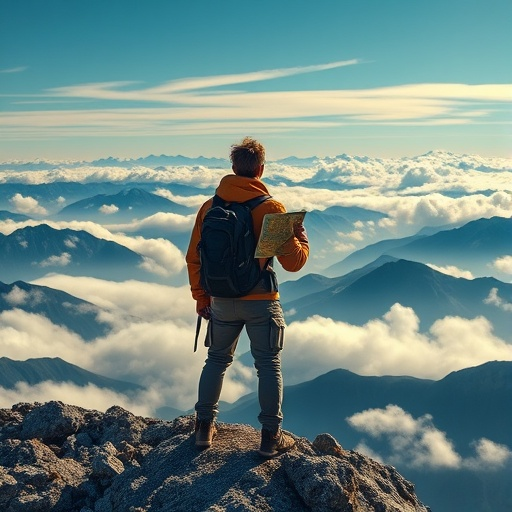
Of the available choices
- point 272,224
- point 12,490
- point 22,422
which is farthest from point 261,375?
point 22,422

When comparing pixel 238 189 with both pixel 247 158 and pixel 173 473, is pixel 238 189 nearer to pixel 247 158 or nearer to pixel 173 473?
pixel 247 158

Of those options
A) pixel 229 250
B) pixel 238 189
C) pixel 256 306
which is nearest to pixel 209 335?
pixel 256 306

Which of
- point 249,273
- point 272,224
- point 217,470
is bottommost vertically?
point 217,470

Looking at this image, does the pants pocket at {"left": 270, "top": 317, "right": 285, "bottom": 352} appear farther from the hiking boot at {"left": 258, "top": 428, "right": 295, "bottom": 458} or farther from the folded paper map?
the hiking boot at {"left": 258, "top": 428, "right": 295, "bottom": 458}

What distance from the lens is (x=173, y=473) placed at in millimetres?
12078

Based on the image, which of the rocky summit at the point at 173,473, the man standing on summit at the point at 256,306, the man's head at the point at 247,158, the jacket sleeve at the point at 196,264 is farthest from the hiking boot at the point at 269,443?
the man's head at the point at 247,158

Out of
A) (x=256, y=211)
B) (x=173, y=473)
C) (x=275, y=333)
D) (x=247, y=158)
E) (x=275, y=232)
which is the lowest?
(x=173, y=473)

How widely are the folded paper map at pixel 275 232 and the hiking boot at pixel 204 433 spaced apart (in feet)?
13.1

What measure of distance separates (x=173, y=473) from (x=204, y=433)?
3.43 ft

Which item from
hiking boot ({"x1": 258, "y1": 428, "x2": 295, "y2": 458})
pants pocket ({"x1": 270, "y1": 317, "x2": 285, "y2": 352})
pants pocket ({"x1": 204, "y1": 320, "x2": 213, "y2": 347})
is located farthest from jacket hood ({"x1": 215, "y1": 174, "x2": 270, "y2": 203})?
hiking boot ({"x1": 258, "y1": 428, "x2": 295, "y2": 458})

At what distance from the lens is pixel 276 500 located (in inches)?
425

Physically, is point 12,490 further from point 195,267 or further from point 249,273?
point 249,273

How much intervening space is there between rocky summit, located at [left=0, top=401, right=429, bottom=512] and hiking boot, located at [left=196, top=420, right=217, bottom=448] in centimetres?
16

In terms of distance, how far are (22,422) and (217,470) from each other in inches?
286
